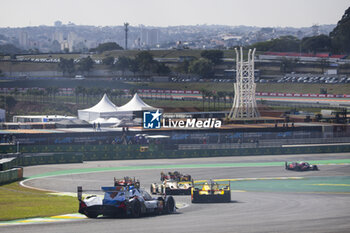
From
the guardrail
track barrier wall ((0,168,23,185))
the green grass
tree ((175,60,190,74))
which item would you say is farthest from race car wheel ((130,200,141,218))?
tree ((175,60,190,74))

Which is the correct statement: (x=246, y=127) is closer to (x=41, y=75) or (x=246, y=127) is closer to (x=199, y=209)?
(x=199, y=209)

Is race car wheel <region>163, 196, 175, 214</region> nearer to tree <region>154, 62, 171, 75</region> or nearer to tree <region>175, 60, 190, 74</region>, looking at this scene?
tree <region>154, 62, 171, 75</region>

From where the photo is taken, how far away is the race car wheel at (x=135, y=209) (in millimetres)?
22969

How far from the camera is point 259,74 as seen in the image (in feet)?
532

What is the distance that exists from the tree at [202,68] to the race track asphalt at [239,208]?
113312 millimetres

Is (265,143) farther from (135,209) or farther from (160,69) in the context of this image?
(160,69)

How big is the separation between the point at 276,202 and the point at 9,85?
101 meters

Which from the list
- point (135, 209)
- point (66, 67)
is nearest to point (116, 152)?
point (135, 209)

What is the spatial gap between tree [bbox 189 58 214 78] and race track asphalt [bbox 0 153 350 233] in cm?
11331

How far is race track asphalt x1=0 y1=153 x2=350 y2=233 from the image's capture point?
Answer: 20922mm

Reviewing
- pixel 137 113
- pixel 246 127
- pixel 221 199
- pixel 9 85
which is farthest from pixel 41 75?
pixel 221 199

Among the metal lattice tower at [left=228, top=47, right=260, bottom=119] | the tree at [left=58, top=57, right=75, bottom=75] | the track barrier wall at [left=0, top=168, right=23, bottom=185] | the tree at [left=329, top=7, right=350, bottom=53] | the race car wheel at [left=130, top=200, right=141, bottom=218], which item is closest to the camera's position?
the race car wheel at [left=130, top=200, right=141, bottom=218]

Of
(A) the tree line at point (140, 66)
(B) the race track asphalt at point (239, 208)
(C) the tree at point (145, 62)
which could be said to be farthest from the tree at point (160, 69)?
(B) the race track asphalt at point (239, 208)

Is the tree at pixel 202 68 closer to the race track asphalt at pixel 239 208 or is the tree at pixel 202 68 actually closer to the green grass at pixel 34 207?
the race track asphalt at pixel 239 208
